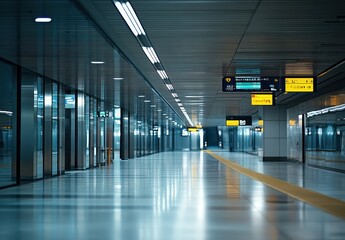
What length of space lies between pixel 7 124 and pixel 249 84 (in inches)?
336

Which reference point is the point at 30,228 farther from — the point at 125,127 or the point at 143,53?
the point at 125,127

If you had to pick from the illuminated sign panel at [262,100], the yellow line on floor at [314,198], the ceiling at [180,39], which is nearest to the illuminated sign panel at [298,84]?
the ceiling at [180,39]

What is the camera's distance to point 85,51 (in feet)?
50.4

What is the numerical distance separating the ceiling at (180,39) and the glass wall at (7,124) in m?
0.67

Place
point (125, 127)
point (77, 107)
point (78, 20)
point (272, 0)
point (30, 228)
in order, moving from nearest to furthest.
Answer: point (30, 228)
point (272, 0)
point (78, 20)
point (77, 107)
point (125, 127)

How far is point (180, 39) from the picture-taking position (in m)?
14.4

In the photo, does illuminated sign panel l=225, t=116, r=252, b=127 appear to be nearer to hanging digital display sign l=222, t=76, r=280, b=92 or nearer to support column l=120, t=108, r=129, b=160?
support column l=120, t=108, r=129, b=160

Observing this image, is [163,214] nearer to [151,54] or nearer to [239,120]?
[151,54]

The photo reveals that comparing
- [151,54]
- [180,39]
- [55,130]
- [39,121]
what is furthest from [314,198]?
[55,130]

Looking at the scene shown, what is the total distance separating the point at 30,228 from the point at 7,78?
10.0 m

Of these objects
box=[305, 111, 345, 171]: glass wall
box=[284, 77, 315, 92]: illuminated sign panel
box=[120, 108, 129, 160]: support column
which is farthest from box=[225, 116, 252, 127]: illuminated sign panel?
box=[284, 77, 315, 92]: illuminated sign panel

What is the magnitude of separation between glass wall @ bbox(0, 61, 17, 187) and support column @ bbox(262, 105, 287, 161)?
77.2 ft

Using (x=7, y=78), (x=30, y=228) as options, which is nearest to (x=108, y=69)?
(x=7, y=78)

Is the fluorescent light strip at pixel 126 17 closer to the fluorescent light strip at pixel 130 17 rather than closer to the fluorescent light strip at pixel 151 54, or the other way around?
the fluorescent light strip at pixel 130 17
